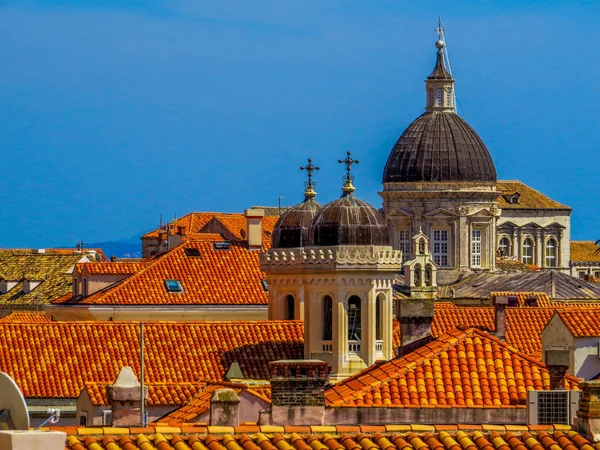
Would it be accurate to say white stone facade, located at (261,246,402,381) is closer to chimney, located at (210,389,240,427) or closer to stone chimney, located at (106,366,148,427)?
stone chimney, located at (106,366,148,427)

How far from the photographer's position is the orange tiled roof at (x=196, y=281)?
76.2 metres

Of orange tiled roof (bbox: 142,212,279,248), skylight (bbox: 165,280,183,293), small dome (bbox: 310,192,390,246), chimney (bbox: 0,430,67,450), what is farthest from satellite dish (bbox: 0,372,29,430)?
orange tiled roof (bbox: 142,212,279,248)

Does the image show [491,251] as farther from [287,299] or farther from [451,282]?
[287,299]

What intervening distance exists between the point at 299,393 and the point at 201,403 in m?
7.71

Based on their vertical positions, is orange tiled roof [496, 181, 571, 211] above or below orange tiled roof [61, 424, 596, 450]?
above

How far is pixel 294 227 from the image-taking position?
62.7 m

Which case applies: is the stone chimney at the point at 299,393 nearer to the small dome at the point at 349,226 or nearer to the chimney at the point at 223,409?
the chimney at the point at 223,409

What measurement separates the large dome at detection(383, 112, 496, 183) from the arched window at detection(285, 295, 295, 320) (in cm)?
8801

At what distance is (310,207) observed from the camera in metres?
64.1

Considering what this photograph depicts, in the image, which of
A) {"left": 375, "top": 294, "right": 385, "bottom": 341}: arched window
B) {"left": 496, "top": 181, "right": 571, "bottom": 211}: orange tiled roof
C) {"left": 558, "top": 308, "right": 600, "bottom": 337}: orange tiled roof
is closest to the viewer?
{"left": 558, "top": 308, "right": 600, "bottom": 337}: orange tiled roof

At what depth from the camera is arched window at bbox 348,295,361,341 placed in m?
58.1

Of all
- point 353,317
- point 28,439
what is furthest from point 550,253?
point 28,439

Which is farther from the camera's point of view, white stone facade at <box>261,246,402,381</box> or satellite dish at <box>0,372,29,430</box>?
white stone facade at <box>261,246,402,381</box>


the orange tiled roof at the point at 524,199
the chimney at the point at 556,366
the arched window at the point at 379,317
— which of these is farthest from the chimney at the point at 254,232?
the orange tiled roof at the point at 524,199
